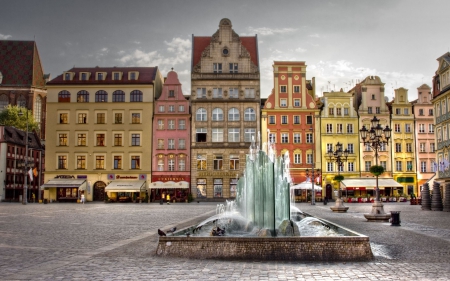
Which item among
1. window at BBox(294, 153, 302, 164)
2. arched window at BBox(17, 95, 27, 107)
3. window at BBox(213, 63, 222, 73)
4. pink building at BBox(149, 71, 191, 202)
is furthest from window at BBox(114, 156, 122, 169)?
arched window at BBox(17, 95, 27, 107)

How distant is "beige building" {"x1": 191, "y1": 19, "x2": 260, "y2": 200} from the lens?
2660 inches

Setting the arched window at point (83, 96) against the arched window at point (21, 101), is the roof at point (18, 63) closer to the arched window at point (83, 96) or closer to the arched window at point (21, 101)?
the arched window at point (21, 101)

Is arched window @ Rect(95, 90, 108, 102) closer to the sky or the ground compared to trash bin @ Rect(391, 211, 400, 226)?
closer to the sky

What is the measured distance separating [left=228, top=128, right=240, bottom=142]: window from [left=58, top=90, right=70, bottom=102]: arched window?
22.2 meters

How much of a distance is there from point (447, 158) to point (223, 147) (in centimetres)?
3035

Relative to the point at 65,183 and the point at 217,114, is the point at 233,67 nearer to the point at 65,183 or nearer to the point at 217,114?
the point at 217,114

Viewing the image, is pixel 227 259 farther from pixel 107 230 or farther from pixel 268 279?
pixel 107 230

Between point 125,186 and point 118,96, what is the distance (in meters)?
12.3

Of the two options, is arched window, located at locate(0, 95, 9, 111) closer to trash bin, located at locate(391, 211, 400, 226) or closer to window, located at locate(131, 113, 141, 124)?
window, located at locate(131, 113, 141, 124)

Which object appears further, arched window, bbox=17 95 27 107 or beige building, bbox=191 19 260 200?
arched window, bbox=17 95 27 107

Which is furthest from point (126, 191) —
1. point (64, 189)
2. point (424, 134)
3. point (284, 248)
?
point (284, 248)

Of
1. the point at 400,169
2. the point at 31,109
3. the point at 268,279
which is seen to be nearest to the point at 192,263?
the point at 268,279

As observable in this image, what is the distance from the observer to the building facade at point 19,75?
9775 centimetres

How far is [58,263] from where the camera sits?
1112cm
